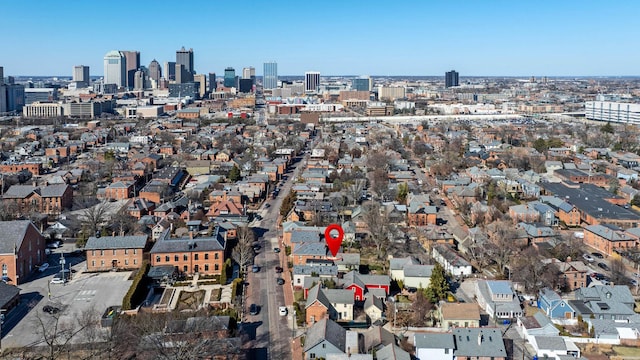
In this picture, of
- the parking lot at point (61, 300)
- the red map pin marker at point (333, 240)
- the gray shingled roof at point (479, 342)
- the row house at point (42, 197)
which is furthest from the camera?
the row house at point (42, 197)

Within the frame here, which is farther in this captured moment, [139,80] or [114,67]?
[114,67]

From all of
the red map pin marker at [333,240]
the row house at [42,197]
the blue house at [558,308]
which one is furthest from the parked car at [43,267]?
the blue house at [558,308]

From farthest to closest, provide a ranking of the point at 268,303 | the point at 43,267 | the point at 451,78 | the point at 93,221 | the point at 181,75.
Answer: the point at 451,78 < the point at 181,75 < the point at 93,221 < the point at 43,267 < the point at 268,303

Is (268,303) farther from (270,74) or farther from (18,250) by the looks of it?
(270,74)

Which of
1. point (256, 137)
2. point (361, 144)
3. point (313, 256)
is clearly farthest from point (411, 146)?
point (313, 256)

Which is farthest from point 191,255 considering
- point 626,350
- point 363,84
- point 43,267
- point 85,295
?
point 363,84

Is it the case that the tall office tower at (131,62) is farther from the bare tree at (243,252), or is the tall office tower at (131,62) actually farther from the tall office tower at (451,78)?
the bare tree at (243,252)
